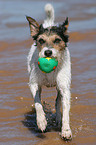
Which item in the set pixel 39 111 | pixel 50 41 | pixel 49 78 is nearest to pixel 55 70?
pixel 49 78

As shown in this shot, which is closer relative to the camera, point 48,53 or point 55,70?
point 48,53

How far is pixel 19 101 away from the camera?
300 inches

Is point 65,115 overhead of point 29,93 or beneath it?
overhead

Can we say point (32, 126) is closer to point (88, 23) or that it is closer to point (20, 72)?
point (20, 72)

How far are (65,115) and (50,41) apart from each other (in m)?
1.38

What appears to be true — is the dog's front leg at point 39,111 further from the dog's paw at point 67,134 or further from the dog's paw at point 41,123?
the dog's paw at point 67,134

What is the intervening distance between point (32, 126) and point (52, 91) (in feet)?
5.85

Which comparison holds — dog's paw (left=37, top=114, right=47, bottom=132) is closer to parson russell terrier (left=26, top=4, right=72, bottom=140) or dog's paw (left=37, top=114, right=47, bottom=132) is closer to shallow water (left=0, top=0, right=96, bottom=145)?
parson russell terrier (left=26, top=4, right=72, bottom=140)

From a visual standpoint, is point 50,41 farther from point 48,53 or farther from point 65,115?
point 65,115

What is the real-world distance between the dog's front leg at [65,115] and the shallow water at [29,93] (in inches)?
6.2

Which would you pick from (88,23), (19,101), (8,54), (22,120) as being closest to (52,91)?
(19,101)

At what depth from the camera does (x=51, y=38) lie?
5750 mm

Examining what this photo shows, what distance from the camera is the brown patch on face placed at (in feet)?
18.8

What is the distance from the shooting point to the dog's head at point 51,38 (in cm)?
563
